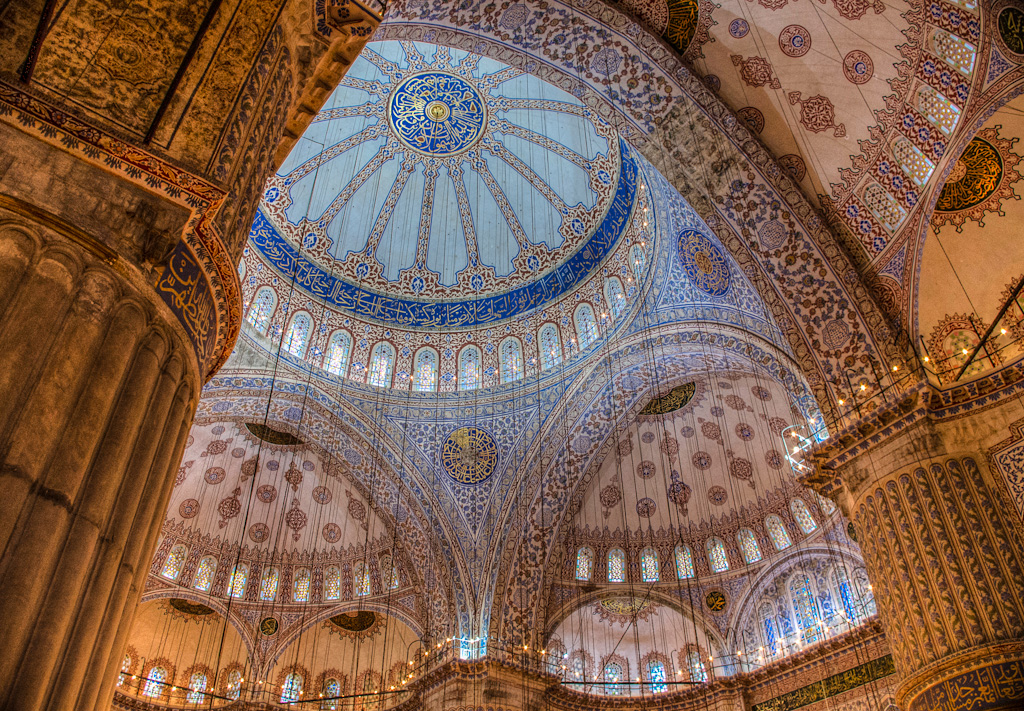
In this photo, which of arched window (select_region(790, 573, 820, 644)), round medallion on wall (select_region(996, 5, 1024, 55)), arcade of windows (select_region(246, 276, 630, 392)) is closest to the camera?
round medallion on wall (select_region(996, 5, 1024, 55))

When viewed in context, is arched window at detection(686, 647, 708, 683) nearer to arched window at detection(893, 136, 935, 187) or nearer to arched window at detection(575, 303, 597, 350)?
arched window at detection(575, 303, 597, 350)

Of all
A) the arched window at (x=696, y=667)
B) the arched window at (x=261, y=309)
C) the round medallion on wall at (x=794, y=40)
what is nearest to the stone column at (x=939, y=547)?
the round medallion on wall at (x=794, y=40)

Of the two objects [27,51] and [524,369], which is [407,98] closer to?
[524,369]

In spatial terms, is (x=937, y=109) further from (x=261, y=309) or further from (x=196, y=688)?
(x=196, y=688)

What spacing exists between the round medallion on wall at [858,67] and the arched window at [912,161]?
76 cm

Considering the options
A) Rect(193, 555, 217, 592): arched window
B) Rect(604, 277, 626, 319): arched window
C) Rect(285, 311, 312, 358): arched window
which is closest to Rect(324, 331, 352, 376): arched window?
Rect(285, 311, 312, 358): arched window

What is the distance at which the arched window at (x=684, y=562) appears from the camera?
1459cm

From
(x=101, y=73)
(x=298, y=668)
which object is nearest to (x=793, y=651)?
(x=298, y=668)

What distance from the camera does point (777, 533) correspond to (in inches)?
545

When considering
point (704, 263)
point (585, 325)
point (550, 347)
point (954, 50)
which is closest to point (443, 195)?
point (550, 347)

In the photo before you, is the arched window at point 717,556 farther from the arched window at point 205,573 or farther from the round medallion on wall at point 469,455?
the arched window at point 205,573

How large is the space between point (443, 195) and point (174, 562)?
869 centimetres

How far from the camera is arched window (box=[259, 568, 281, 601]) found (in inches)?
592

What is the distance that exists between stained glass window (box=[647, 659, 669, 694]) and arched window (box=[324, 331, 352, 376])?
807cm
